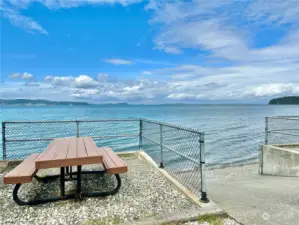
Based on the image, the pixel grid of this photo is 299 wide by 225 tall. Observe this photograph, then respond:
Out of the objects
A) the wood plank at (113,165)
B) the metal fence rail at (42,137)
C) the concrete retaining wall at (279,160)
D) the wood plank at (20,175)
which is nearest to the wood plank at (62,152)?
the wood plank at (20,175)

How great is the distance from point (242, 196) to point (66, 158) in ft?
10.0

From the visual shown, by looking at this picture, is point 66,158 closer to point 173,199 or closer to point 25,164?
point 25,164

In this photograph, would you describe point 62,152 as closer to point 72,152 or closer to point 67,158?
point 72,152

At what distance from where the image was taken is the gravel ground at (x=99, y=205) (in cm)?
324

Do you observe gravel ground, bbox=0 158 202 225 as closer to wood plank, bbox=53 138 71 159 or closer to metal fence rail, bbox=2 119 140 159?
wood plank, bbox=53 138 71 159

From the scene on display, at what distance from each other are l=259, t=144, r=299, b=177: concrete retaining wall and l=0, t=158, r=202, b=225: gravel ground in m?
4.63

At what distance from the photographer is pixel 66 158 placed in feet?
11.0

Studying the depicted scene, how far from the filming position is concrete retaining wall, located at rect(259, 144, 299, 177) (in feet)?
23.6

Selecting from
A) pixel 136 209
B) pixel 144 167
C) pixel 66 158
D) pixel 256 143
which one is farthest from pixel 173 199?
pixel 256 143

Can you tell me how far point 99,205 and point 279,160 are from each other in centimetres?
631

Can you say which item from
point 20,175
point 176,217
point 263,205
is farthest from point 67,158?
point 263,205

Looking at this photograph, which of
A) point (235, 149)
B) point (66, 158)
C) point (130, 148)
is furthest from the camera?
point (235, 149)

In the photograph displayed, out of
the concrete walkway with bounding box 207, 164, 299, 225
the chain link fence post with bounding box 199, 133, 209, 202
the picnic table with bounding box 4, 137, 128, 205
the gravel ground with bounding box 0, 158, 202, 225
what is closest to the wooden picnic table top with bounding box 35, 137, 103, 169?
the picnic table with bounding box 4, 137, 128, 205

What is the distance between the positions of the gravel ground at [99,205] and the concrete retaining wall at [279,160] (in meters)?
4.63
